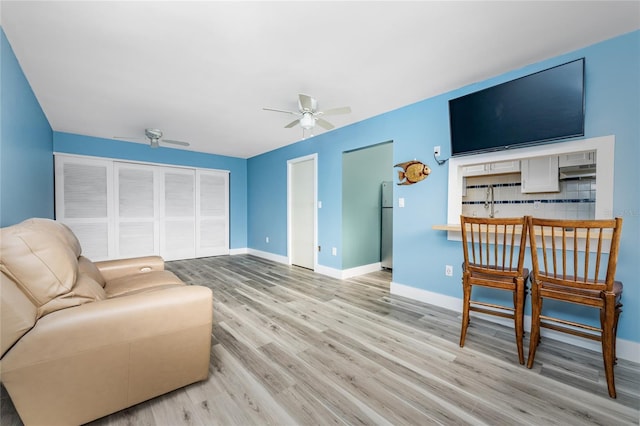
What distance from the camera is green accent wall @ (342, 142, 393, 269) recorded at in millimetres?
4199

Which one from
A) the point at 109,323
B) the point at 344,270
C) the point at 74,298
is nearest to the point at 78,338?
the point at 109,323

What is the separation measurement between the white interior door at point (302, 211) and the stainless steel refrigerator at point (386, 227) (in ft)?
4.20

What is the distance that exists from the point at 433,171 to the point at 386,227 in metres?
1.88

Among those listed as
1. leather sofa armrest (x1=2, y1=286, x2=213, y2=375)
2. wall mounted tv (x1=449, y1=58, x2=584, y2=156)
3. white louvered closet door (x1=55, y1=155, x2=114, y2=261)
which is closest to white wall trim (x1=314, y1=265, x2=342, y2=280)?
wall mounted tv (x1=449, y1=58, x2=584, y2=156)

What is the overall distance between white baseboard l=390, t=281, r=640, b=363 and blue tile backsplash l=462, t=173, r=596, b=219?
1173 mm

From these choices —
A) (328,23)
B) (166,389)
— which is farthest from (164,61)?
(166,389)

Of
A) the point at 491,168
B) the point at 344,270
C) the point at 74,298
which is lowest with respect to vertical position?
the point at 344,270

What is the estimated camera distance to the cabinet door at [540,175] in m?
2.70

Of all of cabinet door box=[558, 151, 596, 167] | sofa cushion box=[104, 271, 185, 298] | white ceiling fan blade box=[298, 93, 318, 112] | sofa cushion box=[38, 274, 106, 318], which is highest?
white ceiling fan blade box=[298, 93, 318, 112]

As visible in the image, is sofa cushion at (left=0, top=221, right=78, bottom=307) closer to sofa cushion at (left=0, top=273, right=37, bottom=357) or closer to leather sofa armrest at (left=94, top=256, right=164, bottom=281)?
sofa cushion at (left=0, top=273, right=37, bottom=357)

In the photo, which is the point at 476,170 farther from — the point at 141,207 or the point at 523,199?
the point at 141,207

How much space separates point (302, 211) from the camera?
16.2ft

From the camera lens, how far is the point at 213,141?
4980 millimetres

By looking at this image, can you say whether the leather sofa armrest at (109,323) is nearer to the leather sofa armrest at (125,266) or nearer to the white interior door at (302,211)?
the leather sofa armrest at (125,266)
